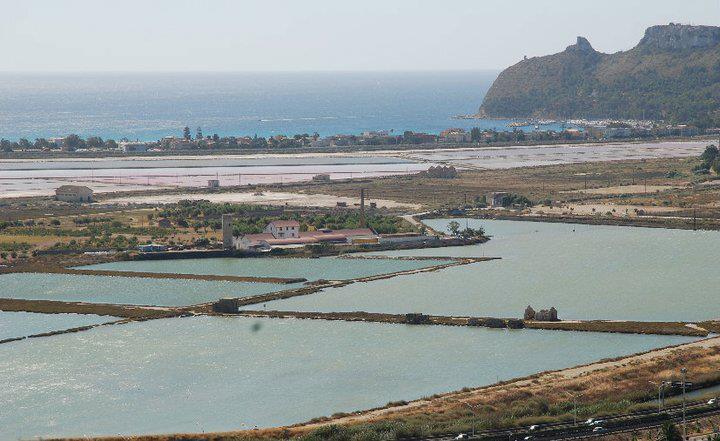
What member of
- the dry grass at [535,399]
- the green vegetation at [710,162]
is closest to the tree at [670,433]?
the dry grass at [535,399]

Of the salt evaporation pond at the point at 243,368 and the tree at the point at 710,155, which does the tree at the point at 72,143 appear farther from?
the salt evaporation pond at the point at 243,368

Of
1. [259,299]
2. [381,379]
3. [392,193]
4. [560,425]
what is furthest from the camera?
[392,193]

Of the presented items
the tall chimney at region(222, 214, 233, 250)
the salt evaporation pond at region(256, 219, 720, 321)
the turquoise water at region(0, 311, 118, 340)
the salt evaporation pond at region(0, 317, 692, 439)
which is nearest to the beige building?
the tall chimney at region(222, 214, 233, 250)

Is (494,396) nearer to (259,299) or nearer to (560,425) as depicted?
(560,425)

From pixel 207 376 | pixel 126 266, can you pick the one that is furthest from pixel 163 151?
pixel 207 376

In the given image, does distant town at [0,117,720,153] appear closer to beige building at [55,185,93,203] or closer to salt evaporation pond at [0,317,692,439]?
beige building at [55,185,93,203]

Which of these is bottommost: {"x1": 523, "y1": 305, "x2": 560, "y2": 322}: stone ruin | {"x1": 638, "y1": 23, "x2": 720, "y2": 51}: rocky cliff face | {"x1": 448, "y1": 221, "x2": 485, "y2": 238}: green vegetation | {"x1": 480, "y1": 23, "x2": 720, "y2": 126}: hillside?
{"x1": 523, "y1": 305, "x2": 560, "y2": 322}: stone ruin
